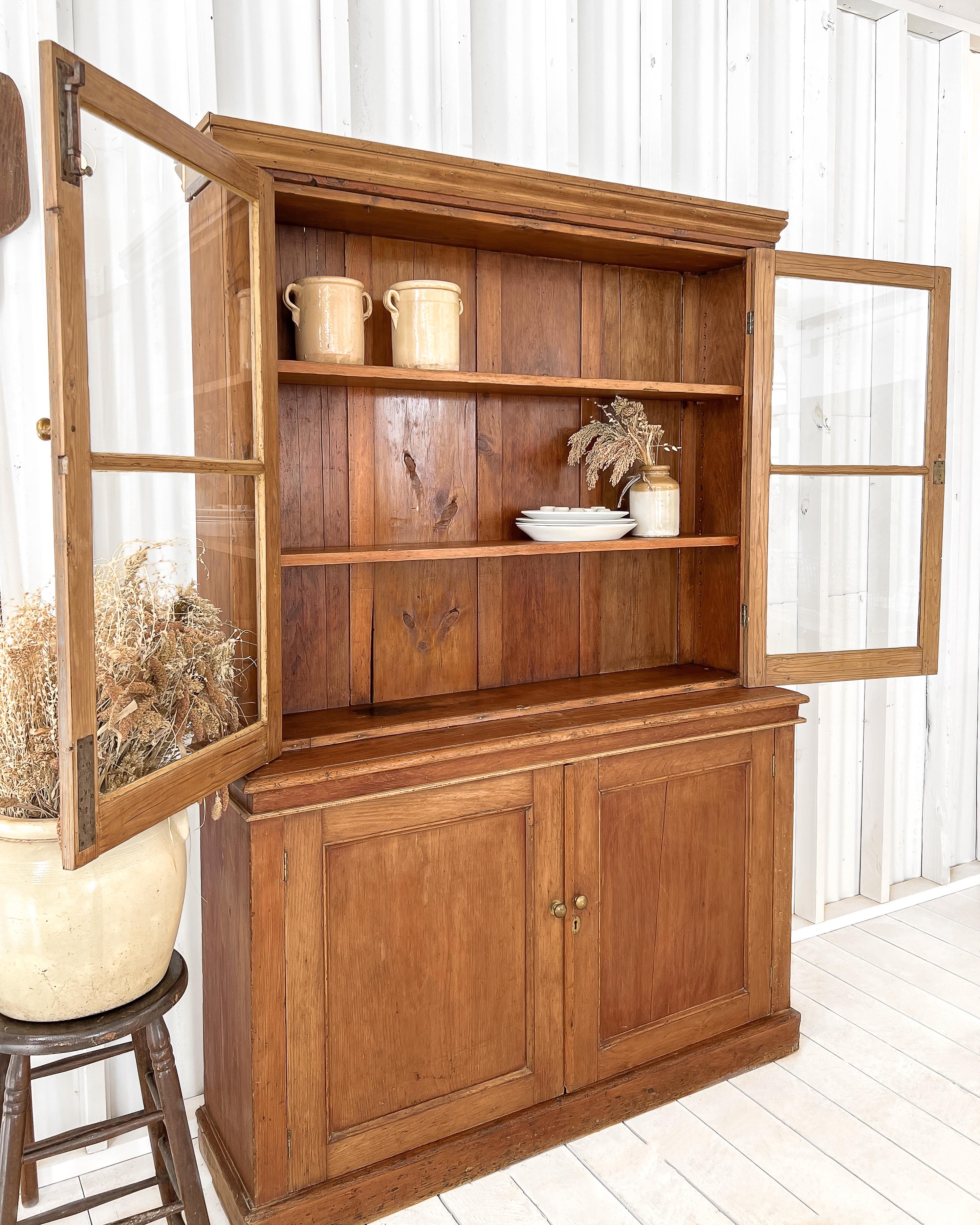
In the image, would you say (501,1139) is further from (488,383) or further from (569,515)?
(488,383)

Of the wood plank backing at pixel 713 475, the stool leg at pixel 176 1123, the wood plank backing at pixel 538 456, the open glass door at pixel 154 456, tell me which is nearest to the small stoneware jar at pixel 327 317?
the open glass door at pixel 154 456

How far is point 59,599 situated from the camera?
1254mm

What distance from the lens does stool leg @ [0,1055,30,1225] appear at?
1543mm

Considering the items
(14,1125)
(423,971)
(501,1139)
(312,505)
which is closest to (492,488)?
(312,505)

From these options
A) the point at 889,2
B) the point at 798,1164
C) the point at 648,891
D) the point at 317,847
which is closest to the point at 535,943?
the point at 648,891

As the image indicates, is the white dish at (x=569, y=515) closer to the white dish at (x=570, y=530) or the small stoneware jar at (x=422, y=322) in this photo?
the white dish at (x=570, y=530)

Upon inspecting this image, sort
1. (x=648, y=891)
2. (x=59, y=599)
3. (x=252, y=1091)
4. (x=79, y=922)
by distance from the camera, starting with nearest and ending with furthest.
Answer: (x=59, y=599) → (x=79, y=922) → (x=252, y=1091) → (x=648, y=891)

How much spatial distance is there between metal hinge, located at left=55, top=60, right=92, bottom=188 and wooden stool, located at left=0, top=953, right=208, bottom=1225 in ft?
4.01

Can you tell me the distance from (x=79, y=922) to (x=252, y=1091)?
0.60 metres

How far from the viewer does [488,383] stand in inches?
82.7

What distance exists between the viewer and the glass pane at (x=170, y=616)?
142 centimetres

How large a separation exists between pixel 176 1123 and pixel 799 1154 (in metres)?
1.36

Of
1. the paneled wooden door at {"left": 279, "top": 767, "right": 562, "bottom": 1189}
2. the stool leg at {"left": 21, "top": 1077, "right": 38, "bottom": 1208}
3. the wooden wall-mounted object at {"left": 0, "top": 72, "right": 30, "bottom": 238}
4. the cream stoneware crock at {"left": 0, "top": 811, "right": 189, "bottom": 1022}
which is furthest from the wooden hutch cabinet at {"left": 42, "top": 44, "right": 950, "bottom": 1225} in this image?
the wooden wall-mounted object at {"left": 0, "top": 72, "right": 30, "bottom": 238}

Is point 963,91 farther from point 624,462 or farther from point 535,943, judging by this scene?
point 535,943
